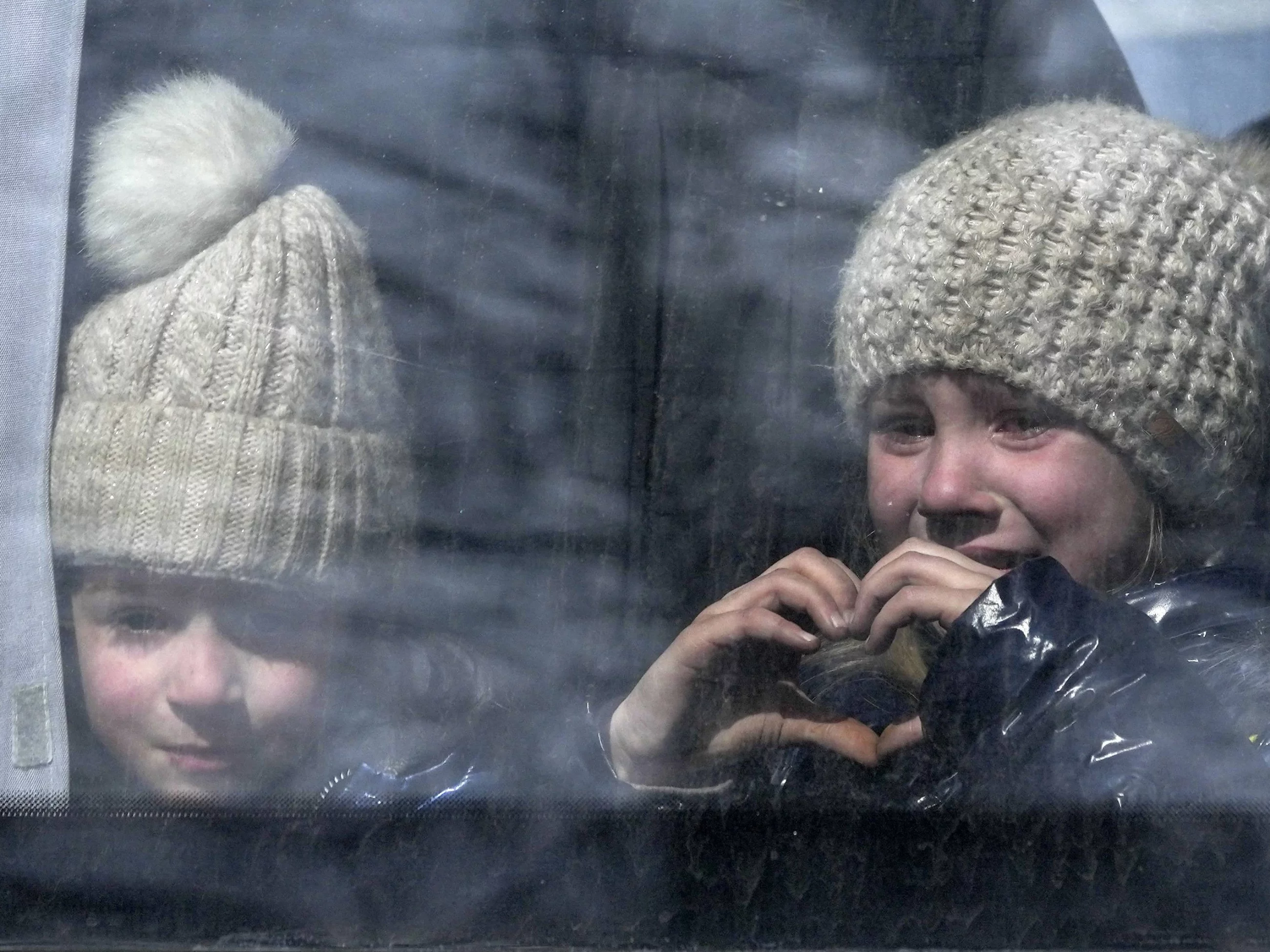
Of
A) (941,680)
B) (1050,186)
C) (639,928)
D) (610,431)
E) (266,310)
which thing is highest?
(1050,186)

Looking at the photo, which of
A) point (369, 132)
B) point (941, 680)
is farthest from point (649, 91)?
point (941, 680)

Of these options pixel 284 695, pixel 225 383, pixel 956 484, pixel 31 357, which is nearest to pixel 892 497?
pixel 956 484

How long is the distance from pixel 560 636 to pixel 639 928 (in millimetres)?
277

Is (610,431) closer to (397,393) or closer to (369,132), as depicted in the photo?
(397,393)

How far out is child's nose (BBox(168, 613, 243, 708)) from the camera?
1480 mm

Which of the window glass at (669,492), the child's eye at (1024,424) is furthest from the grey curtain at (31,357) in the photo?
the child's eye at (1024,424)

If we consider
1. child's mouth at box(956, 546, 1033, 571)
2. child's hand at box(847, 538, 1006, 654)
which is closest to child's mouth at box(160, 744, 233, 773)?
child's hand at box(847, 538, 1006, 654)

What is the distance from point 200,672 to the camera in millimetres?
1490


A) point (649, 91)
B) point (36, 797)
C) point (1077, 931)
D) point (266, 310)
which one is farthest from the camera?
point (266, 310)

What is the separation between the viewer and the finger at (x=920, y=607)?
1.31 m

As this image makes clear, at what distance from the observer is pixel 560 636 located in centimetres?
143

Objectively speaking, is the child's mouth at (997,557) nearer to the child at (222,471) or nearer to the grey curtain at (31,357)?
the child at (222,471)

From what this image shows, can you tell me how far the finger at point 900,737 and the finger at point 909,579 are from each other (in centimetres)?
9

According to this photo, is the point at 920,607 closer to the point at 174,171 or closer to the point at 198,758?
the point at 198,758
